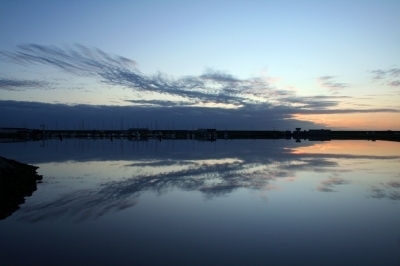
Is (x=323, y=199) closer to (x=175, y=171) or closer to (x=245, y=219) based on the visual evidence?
(x=245, y=219)

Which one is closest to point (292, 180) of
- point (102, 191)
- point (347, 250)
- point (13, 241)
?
point (102, 191)

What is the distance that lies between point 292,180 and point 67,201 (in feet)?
30.4

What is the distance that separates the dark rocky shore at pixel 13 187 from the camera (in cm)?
1033

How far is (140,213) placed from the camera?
10039mm

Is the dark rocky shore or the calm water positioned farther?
the dark rocky shore

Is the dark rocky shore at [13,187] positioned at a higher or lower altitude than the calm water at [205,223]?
higher

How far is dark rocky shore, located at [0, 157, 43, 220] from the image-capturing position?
1033 cm

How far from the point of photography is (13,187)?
12.3 m

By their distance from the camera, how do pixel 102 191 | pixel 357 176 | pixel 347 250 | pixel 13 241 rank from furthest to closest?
pixel 357 176, pixel 102 191, pixel 13 241, pixel 347 250

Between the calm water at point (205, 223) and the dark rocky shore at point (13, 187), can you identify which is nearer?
the calm water at point (205, 223)

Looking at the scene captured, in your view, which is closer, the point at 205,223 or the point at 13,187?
the point at 205,223

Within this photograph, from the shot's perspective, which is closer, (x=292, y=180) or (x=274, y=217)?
(x=274, y=217)

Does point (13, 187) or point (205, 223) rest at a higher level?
point (13, 187)

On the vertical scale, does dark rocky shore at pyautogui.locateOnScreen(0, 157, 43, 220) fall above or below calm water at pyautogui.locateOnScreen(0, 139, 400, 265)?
above
